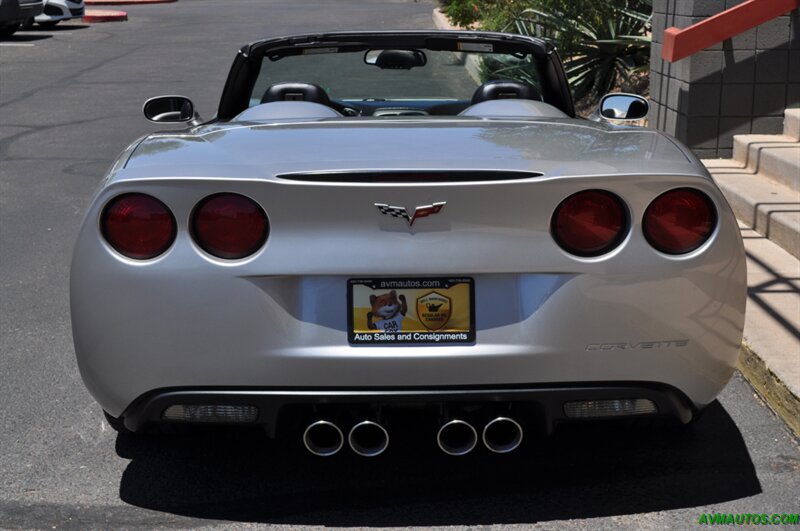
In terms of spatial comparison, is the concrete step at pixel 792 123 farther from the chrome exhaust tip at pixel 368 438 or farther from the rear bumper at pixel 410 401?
the chrome exhaust tip at pixel 368 438

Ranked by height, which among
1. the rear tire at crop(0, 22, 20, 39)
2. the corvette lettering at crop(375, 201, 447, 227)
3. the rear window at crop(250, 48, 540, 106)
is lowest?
the rear tire at crop(0, 22, 20, 39)

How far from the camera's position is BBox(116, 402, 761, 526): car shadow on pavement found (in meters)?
3.64

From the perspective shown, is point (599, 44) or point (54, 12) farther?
point (54, 12)

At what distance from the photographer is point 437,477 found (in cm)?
388

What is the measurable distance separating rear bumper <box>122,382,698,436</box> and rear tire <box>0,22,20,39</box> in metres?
22.0

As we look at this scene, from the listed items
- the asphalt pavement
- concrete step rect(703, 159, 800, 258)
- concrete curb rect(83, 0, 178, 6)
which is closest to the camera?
the asphalt pavement

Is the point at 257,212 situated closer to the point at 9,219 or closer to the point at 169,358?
the point at 169,358

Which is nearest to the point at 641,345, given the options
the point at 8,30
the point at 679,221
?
A: the point at 679,221

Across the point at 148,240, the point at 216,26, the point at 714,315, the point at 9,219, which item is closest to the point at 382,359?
the point at 148,240

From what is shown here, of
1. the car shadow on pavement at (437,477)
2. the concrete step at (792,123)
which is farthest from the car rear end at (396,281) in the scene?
the concrete step at (792,123)

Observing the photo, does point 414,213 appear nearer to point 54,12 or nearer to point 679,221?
point 679,221

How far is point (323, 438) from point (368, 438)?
144 millimetres

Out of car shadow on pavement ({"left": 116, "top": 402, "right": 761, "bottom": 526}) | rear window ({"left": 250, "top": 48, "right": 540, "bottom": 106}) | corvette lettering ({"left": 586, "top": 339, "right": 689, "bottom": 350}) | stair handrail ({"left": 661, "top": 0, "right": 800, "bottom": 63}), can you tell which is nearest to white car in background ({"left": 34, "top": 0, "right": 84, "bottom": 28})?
rear window ({"left": 250, "top": 48, "right": 540, "bottom": 106})

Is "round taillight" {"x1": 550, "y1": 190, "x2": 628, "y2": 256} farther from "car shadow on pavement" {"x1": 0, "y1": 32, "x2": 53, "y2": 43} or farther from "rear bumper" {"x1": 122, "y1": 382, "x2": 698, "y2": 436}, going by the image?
"car shadow on pavement" {"x1": 0, "y1": 32, "x2": 53, "y2": 43}
